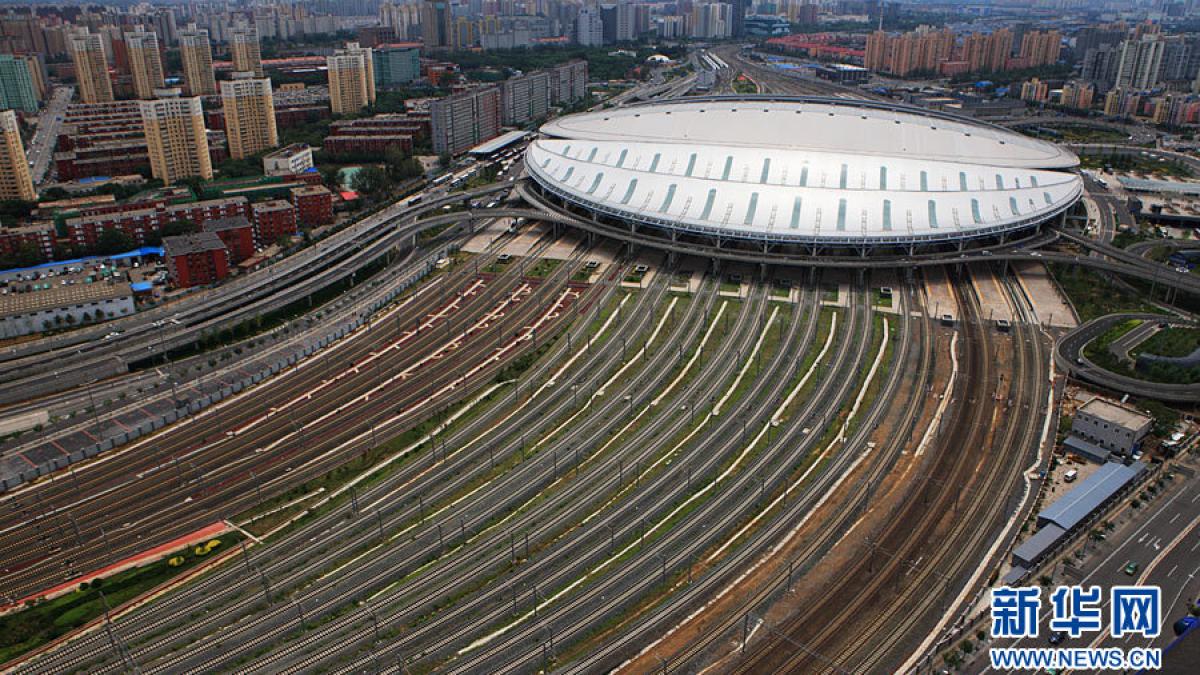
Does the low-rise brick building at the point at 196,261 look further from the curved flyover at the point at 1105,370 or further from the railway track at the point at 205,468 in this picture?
the curved flyover at the point at 1105,370

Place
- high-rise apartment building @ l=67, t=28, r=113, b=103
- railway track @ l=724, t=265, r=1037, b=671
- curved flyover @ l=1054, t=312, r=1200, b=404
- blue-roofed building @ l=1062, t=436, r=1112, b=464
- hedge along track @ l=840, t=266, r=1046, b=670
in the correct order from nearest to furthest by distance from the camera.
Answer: railway track @ l=724, t=265, r=1037, b=671 → hedge along track @ l=840, t=266, r=1046, b=670 → blue-roofed building @ l=1062, t=436, r=1112, b=464 → curved flyover @ l=1054, t=312, r=1200, b=404 → high-rise apartment building @ l=67, t=28, r=113, b=103

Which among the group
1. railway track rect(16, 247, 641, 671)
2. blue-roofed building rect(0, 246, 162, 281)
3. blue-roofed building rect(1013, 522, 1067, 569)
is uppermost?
blue-roofed building rect(0, 246, 162, 281)

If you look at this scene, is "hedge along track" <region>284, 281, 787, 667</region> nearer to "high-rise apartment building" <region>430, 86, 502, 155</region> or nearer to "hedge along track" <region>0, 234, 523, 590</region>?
"hedge along track" <region>0, 234, 523, 590</region>

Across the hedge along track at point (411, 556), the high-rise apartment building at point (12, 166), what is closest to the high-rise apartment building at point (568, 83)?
the high-rise apartment building at point (12, 166)

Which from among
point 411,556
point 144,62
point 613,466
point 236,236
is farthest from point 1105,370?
point 144,62

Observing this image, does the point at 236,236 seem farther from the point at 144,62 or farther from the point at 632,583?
the point at 144,62

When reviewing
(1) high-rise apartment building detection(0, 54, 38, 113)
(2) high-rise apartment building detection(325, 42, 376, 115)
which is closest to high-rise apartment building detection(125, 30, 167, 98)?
(1) high-rise apartment building detection(0, 54, 38, 113)
